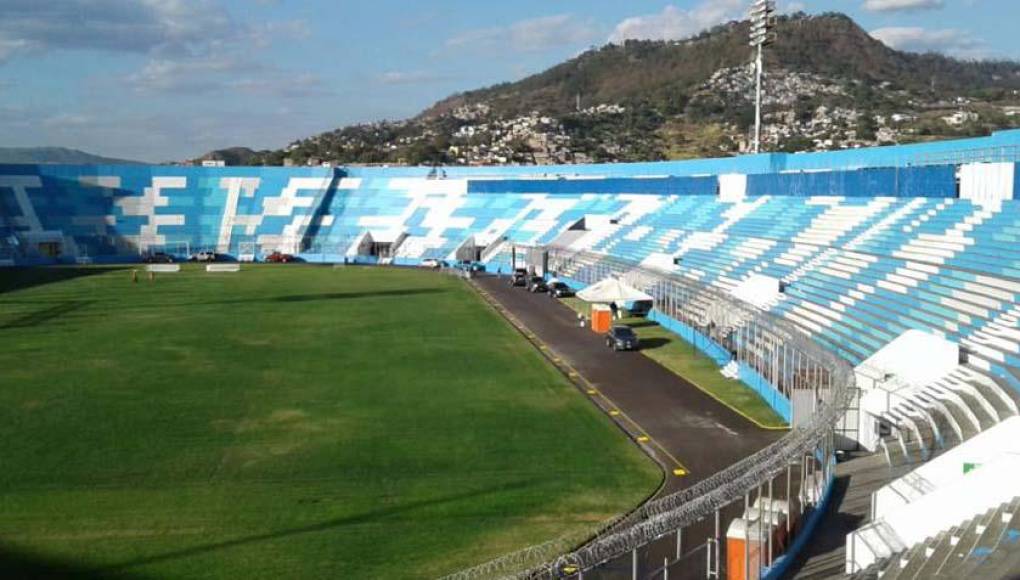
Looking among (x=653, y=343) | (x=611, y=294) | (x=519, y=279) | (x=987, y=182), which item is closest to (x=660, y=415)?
(x=653, y=343)

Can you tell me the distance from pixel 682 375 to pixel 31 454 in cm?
1868

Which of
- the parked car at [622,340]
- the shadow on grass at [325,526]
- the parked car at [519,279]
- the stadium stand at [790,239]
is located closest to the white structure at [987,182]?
the stadium stand at [790,239]

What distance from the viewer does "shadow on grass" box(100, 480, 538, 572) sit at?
14060 millimetres

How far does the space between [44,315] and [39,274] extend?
886 inches

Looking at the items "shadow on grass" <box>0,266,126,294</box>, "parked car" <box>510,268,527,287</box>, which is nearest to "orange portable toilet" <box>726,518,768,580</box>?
"parked car" <box>510,268,527,287</box>

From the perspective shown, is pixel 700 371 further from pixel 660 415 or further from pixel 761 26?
pixel 761 26

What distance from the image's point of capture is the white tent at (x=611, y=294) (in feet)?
121

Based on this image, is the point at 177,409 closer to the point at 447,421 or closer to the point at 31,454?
the point at 31,454

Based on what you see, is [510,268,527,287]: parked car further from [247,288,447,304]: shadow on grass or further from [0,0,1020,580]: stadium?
[247,288,447,304]: shadow on grass

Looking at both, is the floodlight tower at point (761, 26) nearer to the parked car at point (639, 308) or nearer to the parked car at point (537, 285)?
the parked car at point (537, 285)

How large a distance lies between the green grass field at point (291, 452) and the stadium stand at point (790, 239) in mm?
6013

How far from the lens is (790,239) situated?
37.7 metres

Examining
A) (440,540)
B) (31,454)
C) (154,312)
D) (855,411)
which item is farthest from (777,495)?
(154,312)

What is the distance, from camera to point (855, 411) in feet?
59.6
